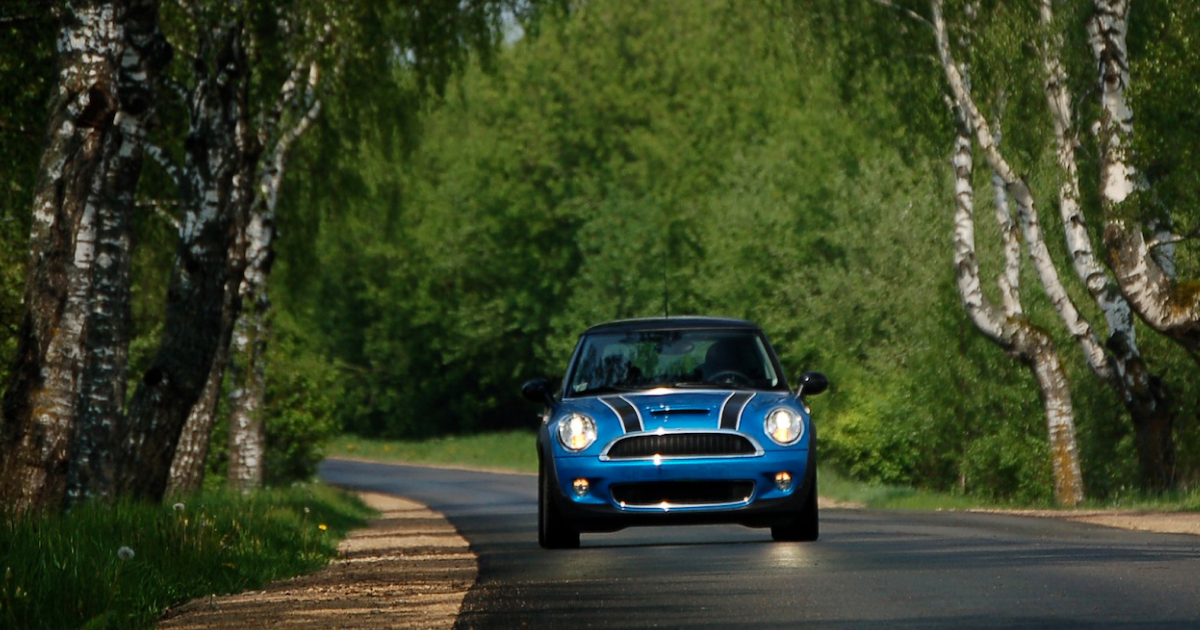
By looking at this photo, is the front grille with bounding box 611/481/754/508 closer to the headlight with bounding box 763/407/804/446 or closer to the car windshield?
the headlight with bounding box 763/407/804/446

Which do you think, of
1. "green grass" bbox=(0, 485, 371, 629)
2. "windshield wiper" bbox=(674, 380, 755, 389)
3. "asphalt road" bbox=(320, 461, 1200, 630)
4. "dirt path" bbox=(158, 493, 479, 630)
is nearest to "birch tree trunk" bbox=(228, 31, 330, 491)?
"green grass" bbox=(0, 485, 371, 629)

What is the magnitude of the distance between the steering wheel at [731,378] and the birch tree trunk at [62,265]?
15.0 ft

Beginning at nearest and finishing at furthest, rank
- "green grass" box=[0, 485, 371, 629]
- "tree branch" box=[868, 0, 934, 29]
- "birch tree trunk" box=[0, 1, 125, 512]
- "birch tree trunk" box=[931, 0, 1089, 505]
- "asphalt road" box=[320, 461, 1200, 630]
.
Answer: "green grass" box=[0, 485, 371, 629]
"asphalt road" box=[320, 461, 1200, 630]
"birch tree trunk" box=[0, 1, 125, 512]
"birch tree trunk" box=[931, 0, 1089, 505]
"tree branch" box=[868, 0, 934, 29]

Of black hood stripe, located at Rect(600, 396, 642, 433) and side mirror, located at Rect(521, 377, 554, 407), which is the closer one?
black hood stripe, located at Rect(600, 396, 642, 433)

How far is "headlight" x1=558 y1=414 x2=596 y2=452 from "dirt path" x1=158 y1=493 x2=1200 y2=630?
1.12m

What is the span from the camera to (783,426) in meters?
15.0

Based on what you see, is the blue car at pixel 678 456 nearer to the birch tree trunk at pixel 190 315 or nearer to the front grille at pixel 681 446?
the front grille at pixel 681 446

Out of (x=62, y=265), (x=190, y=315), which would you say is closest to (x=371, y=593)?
(x=62, y=265)

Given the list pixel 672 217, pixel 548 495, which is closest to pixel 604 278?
pixel 672 217

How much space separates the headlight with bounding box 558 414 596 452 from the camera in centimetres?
1497

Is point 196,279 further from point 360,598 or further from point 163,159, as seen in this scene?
point 360,598

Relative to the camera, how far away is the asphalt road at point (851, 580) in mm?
10180

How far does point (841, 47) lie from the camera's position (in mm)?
33812

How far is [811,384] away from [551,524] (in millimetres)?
2147
